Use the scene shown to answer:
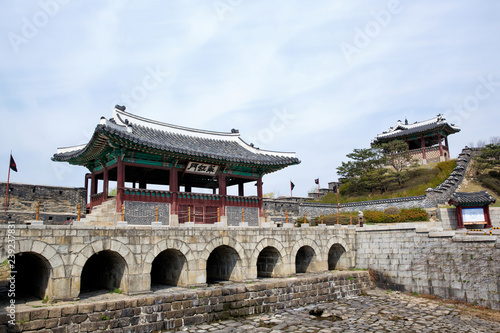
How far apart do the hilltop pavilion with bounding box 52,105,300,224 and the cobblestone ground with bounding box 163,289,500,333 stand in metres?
6.39

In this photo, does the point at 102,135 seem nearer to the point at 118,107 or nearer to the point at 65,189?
the point at 118,107

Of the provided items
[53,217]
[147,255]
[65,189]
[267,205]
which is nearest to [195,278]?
[147,255]

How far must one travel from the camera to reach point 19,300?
1181 centimetres

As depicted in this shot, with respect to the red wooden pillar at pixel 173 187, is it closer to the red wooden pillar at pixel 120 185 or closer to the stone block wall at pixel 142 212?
the stone block wall at pixel 142 212

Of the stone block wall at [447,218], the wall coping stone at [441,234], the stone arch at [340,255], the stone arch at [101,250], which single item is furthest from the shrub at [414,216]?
the stone arch at [101,250]

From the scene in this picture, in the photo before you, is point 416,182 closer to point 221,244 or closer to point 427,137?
point 427,137

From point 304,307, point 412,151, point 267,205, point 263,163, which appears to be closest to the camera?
point 304,307

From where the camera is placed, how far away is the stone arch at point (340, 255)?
21656 millimetres

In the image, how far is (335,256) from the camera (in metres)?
22.4

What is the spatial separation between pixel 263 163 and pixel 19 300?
13.7 metres

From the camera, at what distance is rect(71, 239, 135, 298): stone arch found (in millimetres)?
11761

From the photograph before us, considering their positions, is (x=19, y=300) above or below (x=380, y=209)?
below

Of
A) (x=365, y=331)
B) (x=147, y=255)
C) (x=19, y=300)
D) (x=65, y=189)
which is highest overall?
(x=65, y=189)

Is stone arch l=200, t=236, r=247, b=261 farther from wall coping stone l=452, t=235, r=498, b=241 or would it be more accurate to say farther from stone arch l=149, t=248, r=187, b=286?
wall coping stone l=452, t=235, r=498, b=241
